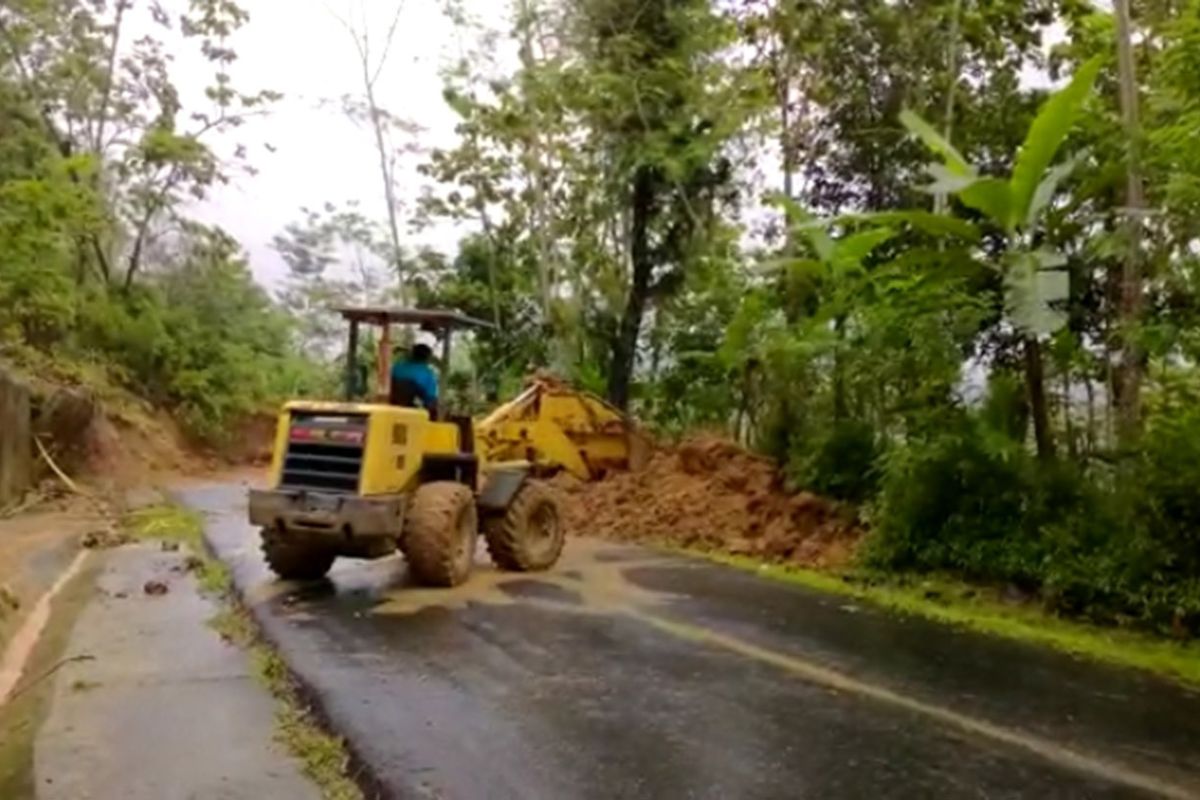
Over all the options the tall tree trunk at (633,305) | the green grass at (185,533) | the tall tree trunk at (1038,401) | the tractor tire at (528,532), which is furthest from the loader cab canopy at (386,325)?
the tall tree trunk at (633,305)

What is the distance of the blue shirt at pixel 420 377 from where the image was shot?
959 centimetres

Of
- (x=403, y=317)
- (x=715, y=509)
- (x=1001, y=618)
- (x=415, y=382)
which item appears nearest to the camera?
(x=1001, y=618)

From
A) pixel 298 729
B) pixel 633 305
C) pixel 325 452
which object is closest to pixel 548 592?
pixel 325 452

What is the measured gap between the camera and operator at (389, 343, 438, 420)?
959 cm

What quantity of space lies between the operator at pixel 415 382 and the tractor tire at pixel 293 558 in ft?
4.46

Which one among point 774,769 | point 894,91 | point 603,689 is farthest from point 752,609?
point 894,91

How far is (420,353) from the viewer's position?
31.8ft

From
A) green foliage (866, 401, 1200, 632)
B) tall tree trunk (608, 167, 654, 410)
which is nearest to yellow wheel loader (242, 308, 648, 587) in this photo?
green foliage (866, 401, 1200, 632)

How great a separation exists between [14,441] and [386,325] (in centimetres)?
762

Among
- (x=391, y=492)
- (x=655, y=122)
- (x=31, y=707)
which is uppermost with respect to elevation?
(x=655, y=122)

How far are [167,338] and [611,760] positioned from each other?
73.0 feet

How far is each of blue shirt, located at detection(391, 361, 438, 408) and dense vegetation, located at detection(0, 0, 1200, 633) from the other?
10.4 ft

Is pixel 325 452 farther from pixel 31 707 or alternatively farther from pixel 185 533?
pixel 185 533

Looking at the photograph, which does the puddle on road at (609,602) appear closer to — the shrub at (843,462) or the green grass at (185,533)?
the green grass at (185,533)
